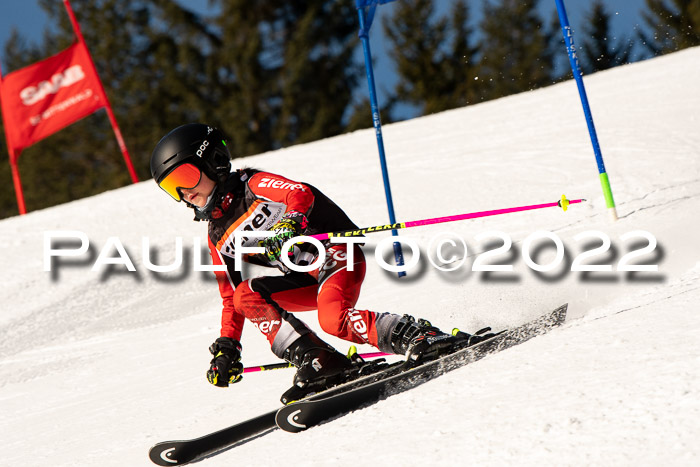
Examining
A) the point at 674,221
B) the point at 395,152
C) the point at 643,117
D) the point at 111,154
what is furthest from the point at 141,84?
the point at 674,221

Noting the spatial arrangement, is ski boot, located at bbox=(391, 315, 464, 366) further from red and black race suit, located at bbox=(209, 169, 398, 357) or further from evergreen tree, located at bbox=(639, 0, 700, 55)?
evergreen tree, located at bbox=(639, 0, 700, 55)

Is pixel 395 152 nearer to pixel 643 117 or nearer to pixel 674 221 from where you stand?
pixel 643 117

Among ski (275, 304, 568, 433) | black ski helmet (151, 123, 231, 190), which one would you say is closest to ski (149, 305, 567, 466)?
ski (275, 304, 568, 433)

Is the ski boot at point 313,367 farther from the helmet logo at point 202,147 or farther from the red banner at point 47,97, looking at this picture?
the red banner at point 47,97

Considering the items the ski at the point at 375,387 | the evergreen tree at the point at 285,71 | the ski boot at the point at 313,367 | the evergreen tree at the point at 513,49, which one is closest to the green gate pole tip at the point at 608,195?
the ski at the point at 375,387

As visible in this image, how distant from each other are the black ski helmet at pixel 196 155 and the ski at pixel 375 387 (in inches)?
42.0

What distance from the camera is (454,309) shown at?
14.7 ft

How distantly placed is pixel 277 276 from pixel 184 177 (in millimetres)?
613

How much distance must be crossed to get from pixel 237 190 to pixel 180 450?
3.95 ft

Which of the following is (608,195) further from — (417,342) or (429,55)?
(429,55)

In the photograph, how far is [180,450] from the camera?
2859mm

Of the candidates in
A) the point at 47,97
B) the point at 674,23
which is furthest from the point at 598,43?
the point at 47,97

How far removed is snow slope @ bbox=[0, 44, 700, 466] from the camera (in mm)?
2277

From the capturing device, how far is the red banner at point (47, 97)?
41.4 feet
